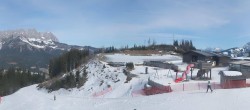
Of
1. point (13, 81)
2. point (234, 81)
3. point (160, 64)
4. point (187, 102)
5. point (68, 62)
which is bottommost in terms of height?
point (13, 81)

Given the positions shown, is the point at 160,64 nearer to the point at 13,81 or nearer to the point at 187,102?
the point at 187,102

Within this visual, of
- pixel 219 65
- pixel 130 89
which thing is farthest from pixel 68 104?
pixel 219 65

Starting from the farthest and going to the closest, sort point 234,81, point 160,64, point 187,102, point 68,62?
point 68,62 < point 160,64 < point 234,81 < point 187,102

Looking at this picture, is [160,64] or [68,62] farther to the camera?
[68,62]

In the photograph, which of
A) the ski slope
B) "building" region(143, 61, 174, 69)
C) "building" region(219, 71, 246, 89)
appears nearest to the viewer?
the ski slope

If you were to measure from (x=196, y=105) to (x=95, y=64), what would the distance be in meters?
60.0

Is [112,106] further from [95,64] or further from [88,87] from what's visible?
[95,64]

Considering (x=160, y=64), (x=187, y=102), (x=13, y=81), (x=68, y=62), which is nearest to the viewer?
(x=187, y=102)

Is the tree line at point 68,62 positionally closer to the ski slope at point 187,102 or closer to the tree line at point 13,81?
the tree line at point 13,81

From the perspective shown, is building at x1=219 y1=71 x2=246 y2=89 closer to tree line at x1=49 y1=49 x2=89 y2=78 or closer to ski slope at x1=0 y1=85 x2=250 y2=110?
ski slope at x1=0 y1=85 x2=250 y2=110

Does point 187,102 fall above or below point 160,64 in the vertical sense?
below

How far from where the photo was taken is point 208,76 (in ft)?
208

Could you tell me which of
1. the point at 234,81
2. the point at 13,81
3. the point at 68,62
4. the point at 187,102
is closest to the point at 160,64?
the point at 234,81

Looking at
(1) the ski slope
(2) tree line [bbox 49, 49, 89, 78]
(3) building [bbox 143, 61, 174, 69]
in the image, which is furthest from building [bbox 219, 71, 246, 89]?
(2) tree line [bbox 49, 49, 89, 78]
